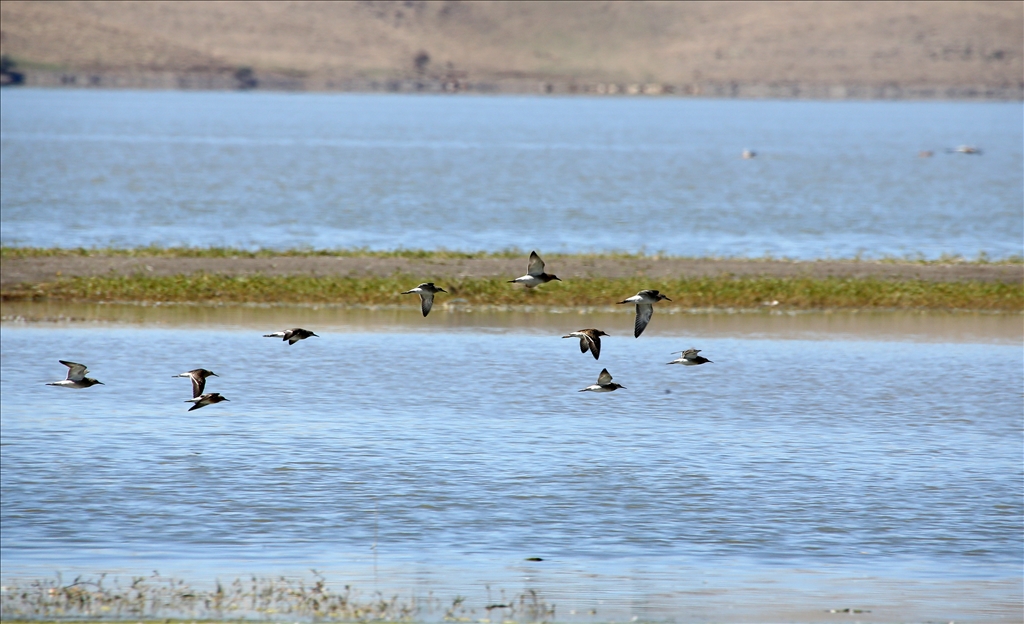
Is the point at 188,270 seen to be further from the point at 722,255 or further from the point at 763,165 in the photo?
the point at 763,165

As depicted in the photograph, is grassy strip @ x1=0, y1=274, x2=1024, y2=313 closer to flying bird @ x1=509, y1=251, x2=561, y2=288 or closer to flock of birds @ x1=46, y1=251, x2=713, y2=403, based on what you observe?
flock of birds @ x1=46, y1=251, x2=713, y2=403

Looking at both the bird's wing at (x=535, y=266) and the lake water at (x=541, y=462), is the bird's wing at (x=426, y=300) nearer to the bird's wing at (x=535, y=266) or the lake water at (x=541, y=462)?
the bird's wing at (x=535, y=266)

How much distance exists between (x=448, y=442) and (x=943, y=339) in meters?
14.1

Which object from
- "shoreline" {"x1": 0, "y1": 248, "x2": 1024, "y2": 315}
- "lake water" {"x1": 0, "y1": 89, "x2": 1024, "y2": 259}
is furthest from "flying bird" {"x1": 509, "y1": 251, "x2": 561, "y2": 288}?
"lake water" {"x1": 0, "y1": 89, "x2": 1024, "y2": 259}

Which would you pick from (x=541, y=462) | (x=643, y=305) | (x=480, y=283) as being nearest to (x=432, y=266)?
(x=480, y=283)

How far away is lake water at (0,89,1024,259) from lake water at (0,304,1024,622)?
53.7 ft

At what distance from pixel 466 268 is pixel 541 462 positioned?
17.0m

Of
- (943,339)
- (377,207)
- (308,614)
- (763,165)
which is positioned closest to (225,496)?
(308,614)

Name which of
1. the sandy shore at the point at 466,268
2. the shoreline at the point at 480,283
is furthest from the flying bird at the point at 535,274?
the sandy shore at the point at 466,268

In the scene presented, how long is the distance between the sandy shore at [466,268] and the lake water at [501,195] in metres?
7.12

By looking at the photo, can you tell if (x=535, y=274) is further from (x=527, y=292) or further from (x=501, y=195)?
(x=501, y=195)

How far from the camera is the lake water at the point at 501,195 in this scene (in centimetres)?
5116

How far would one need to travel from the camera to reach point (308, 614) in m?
13.3

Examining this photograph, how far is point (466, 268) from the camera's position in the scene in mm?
36844
